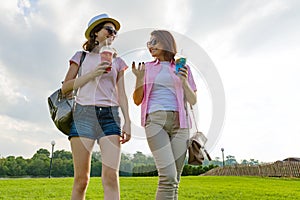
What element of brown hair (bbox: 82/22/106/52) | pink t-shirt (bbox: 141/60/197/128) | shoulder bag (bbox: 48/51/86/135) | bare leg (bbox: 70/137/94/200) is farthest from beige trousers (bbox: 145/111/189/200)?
brown hair (bbox: 82/22/106/52)

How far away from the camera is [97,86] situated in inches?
98.6

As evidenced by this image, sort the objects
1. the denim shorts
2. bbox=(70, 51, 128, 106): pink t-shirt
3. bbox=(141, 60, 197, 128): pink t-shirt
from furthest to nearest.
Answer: bbox=(141, 60, 197, 128): pink t-shirt → bbox=(70, 51, 128, 106): pink t-shirt → the denim shorts

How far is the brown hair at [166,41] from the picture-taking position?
2.82 m

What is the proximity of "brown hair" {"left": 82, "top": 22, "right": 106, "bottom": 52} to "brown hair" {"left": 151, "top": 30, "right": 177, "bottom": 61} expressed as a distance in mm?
498

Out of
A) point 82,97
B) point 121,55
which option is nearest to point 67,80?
point 82,97

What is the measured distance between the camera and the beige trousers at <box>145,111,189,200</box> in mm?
2406

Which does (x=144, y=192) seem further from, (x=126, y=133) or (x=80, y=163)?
(x=80, y=163)

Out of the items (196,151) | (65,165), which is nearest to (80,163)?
(196,151)

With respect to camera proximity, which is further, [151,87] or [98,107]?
[151,87]

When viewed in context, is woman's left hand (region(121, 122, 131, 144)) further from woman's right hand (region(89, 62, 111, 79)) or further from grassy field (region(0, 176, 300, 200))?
grassy field (region(0, 176, 300, 200))

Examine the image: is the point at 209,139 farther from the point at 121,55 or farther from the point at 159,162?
the point at 121,55

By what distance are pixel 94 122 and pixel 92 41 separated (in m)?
0.73

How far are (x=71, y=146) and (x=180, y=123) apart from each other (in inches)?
35.1

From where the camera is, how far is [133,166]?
9.48 ft
